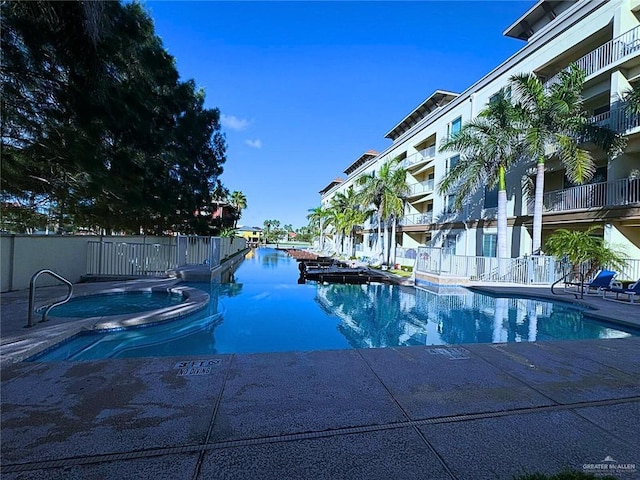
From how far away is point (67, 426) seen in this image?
271cm

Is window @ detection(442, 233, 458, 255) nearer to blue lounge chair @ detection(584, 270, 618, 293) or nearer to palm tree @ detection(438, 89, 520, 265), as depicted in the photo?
palm tree @ detection(438, 89, 520, 265)

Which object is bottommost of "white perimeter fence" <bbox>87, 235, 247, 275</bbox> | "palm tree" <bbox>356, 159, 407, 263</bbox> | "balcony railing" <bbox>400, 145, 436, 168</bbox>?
"white perimeter fence" <bbox>87, 235, 247, 275</bbox>

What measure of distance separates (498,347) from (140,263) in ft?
43.4

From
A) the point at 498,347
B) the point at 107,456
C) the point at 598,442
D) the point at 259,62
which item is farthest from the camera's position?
the point at 259,62

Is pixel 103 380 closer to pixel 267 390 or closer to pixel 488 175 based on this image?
pixel 267 390

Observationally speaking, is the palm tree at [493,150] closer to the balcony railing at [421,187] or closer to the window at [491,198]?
the window at [491,198]

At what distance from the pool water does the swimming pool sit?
1542mm

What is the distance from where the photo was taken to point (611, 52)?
14125 millimetres

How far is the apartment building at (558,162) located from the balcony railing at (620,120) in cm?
4

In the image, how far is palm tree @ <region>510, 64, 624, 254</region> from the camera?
13.3 meters

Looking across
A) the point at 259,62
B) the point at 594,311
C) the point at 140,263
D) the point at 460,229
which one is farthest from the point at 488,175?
the point at 140,263

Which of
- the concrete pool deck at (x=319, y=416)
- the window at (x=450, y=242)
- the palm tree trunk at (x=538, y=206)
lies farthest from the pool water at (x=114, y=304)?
the window at (x=450, y=242)

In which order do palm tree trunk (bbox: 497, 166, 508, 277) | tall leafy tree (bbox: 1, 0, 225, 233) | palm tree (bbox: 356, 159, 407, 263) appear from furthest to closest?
palm tree (bbox: 356, 159, 407, 263)
palm tree trunk (bbox: 497, 166, 508, 277)
tall leafy tree (bbox: 1, 0, 225, 233)

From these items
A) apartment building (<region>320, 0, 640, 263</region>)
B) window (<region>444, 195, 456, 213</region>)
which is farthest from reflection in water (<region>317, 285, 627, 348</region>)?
window (<region>444, 195, 456, 213</region>)
